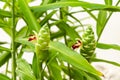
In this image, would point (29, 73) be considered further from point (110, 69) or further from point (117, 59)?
point (117, 59)

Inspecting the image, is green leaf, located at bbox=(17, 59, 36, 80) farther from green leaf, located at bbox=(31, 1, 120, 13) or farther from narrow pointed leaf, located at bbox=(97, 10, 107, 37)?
narrow pointed leaf, located at bbox=(97, 10, 107, 37)

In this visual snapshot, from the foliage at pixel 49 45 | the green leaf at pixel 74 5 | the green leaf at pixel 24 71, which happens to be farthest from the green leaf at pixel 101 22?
the green leaf at pixel 24 71

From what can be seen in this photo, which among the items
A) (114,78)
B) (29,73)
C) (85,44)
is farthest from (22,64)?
(114,78)

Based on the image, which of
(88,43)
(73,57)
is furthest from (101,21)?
(73,57)

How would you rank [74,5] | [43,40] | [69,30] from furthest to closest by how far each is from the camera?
[69,30]
[74,5]
[43,40]

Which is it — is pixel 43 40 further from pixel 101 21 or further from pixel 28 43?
pixel 101 21

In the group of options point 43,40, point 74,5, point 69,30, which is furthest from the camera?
point 69,30

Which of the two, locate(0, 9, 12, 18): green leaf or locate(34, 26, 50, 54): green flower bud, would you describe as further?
locate(0, 9, 12, 18): green leaf

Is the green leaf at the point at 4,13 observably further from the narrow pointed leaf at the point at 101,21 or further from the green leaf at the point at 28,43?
the narrow pointed leaf at the point at 101,21

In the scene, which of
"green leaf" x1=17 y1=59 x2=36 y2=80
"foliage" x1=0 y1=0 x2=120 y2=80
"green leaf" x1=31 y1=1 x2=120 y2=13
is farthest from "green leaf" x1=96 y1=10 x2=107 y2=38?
"green leaf" x1=17 y1=59 x2=36 y2=80

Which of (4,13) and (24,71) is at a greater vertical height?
(4,13)

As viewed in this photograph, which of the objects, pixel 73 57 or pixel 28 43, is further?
pixel 28 43
